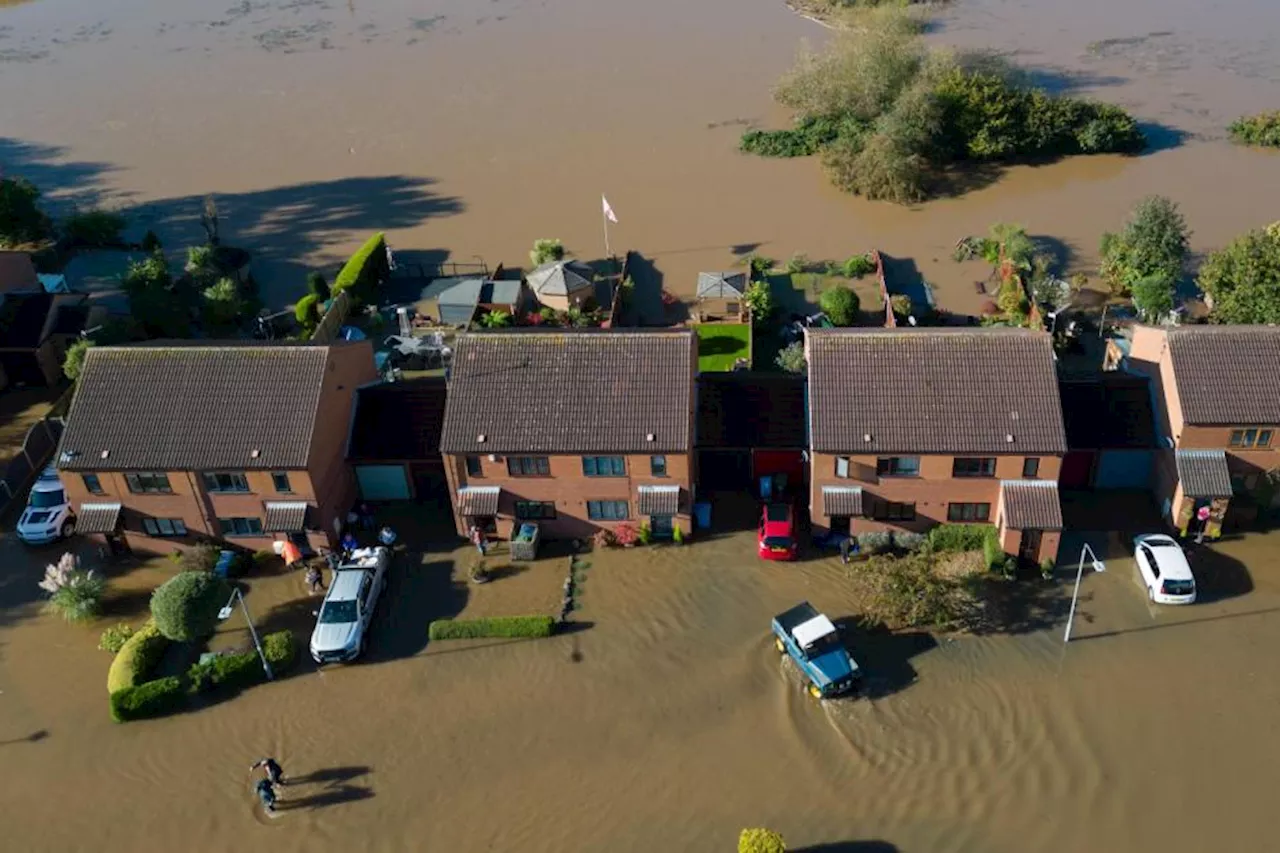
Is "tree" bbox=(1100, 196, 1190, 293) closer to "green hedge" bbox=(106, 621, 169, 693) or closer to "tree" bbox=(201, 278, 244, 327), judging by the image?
"tree" bbox=(201, 278, 244, 327)

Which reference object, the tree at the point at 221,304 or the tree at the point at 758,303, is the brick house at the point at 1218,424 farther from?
the tree at the point at 221,304

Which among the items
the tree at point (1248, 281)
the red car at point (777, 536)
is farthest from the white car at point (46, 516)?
the tree at point (1248, 281)

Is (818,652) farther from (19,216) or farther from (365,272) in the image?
(19,216)

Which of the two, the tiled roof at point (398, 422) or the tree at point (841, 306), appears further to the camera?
the tree at point (841, 306)

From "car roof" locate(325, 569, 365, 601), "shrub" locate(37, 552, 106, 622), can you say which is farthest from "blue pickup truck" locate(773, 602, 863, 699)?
"shrub" locate(37, 552, 106, 622)

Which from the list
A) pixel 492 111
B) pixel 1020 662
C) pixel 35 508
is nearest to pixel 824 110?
pixel 492 111
